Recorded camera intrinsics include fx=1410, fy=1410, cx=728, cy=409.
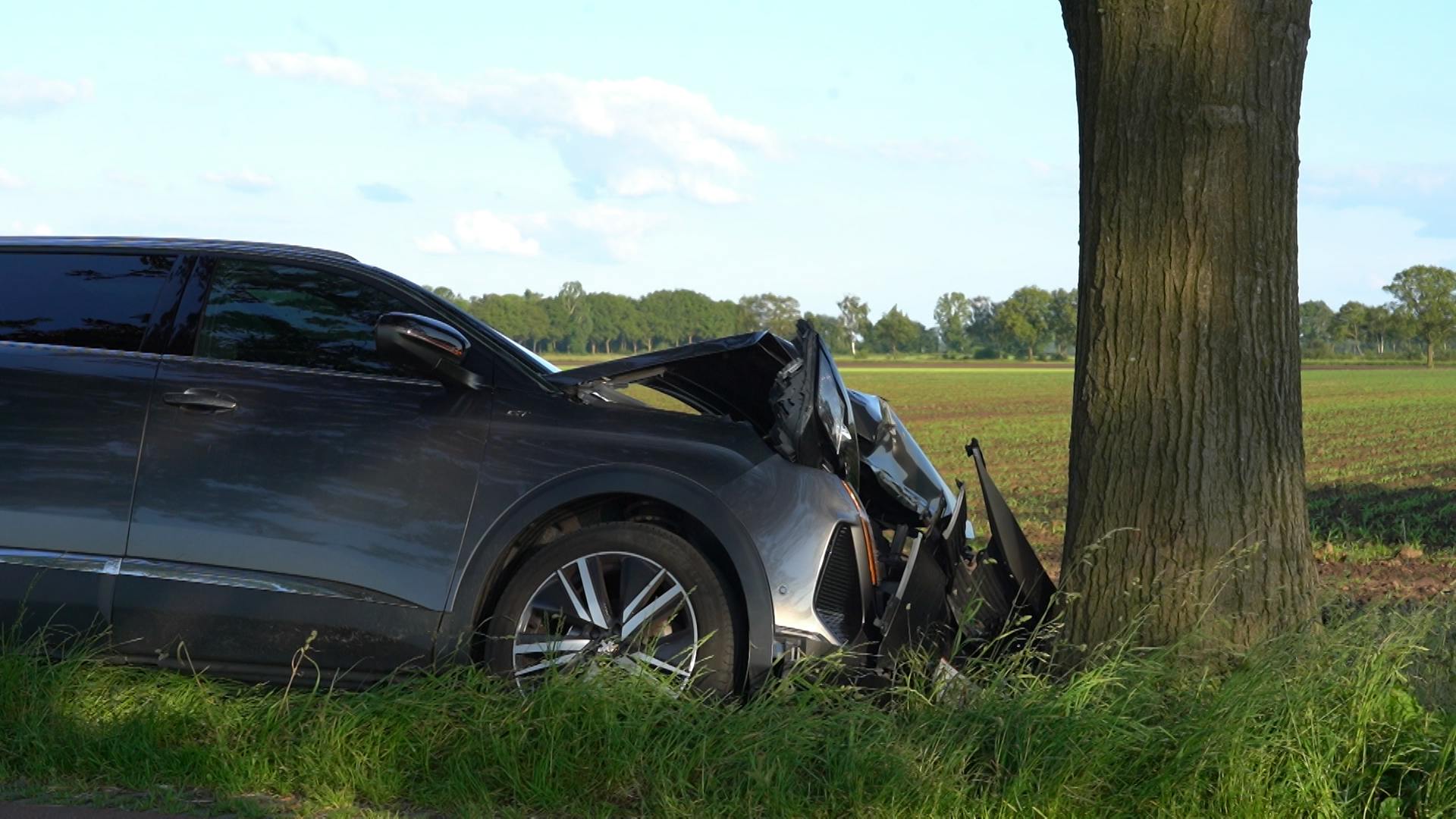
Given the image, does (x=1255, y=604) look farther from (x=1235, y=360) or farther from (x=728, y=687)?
(x=728, y=687)

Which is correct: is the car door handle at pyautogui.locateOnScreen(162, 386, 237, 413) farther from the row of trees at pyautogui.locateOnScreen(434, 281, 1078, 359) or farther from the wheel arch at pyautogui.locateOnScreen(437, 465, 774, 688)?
the row of trees at pyautogui.locateOnScreen(434, 281, 1078, 359)

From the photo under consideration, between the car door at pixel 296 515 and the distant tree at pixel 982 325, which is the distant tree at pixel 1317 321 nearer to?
the distant tree at pixel 982 325

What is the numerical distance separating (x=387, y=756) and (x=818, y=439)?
68.7 inches

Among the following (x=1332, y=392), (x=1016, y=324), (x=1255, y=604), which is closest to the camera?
(x=1255, y=604)

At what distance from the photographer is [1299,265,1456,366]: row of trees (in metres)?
144

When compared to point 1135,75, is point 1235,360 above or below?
below

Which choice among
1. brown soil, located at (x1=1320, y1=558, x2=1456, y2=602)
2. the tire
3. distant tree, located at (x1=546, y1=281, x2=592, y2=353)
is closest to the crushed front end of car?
the tire

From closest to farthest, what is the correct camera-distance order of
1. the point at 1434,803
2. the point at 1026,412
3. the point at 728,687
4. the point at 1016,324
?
the point at 1434,803 < the point at 728,687 < the point at 1026,412 < the point at 1016,324

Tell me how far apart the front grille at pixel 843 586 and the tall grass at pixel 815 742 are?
27cm

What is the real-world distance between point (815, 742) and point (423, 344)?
5.97ft

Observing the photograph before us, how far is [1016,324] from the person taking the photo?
169875 millimetres

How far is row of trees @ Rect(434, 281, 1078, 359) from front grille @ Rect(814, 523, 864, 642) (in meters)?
28.6


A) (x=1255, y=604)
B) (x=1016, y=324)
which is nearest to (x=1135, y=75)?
(x=1255, y=604)

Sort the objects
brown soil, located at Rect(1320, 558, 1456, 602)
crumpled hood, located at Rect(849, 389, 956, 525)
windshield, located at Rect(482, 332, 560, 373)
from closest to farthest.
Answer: windshield, located at Rect(482, 332, 560, 373) < crumpled hood, located at Rect(849, 389, 956, 525) < brown soil, located at Rect(1320, 558, 1456, 602)
